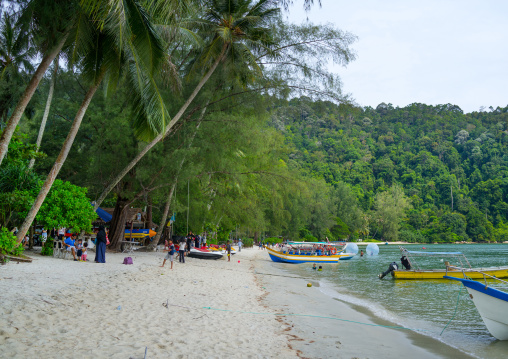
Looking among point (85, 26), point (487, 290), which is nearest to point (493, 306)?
point (487, 290)

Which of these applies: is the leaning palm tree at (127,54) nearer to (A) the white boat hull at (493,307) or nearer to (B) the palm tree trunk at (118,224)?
(A) the white boat hull at (493,307)

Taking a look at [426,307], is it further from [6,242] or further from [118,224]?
[118,224]

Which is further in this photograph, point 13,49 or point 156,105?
point 13,49

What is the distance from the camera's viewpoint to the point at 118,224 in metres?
20.4

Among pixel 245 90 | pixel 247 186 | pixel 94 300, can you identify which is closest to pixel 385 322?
pixel 94 300

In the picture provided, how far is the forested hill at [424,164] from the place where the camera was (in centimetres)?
9462

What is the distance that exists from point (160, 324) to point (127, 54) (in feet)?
23.8

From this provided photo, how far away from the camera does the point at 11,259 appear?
1120cm

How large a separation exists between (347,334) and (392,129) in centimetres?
14610

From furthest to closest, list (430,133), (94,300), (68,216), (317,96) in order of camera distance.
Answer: (430,133), (317,96), (68,216), (94,300)

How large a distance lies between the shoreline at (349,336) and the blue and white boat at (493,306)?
5.26ft

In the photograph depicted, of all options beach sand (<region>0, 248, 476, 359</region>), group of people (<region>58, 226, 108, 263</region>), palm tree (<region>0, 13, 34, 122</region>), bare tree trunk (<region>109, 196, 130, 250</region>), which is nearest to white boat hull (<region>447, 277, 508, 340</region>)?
beach sand (<region>0, 248, 476, 359</region>)

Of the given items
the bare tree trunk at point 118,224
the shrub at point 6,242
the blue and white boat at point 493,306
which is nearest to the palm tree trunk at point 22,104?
the shrub at point 6,242

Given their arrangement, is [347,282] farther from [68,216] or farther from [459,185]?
[459,185]
